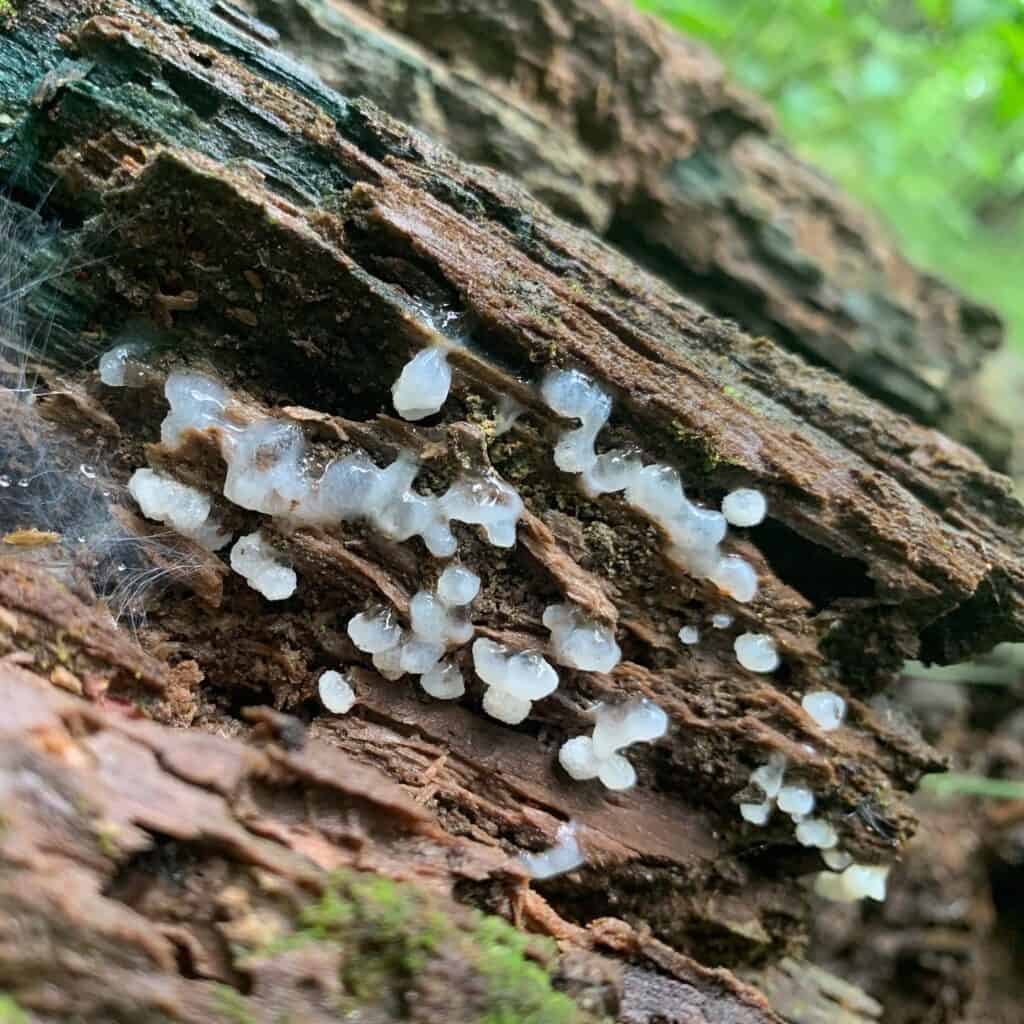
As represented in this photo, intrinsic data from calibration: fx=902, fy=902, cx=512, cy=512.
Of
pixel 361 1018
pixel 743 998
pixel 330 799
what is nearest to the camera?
pixel 361 1018

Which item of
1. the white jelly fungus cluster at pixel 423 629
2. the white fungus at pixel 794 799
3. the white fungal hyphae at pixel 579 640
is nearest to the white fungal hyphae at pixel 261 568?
the white jelly fungus cluster at pixel 423 629

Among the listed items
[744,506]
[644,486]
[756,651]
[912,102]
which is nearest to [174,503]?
[644,486]

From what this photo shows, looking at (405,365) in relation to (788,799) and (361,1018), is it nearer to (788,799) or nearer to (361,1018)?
(361,1018)

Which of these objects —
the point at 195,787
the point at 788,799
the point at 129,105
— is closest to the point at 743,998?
the point at 788,799

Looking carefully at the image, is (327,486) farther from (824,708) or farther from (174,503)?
(824,708)

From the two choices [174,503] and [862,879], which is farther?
[862,879]

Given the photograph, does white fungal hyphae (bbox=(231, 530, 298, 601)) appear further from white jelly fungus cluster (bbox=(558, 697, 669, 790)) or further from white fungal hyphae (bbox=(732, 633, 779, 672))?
white fungal hyphae (bbox=(732, 633, 779, 672))

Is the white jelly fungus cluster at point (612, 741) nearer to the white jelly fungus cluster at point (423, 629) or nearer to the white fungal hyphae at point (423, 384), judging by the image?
the white jelly fungus cluster at point (423, 629)
